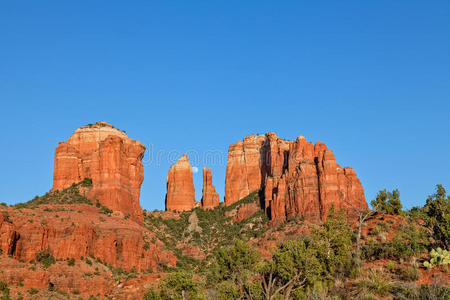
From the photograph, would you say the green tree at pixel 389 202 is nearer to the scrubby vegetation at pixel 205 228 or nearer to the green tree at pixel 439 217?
the green tree at pixel 439 217

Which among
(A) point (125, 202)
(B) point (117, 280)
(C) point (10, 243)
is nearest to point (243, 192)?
(A) point (125, 202)

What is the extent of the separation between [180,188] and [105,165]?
47300 mm

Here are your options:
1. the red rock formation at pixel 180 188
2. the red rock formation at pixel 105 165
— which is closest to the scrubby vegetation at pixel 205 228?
the red rock formation at pixel 180 188

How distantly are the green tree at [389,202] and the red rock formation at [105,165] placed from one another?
176ft

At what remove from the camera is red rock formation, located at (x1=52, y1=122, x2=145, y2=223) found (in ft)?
335

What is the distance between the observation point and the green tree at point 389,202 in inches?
2335

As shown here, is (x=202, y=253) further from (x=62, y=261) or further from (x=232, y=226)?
(x=62, y=261)

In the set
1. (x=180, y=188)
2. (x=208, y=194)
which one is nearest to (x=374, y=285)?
(x=180, y=188)

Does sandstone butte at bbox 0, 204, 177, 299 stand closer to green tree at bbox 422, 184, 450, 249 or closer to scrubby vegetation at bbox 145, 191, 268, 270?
scrubby vegetation at bbox 145, 191, 268, 270

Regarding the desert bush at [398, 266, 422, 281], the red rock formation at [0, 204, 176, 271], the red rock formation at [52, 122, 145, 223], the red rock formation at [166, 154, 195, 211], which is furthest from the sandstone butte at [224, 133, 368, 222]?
the desert bush at [398, 266, 422, 281]

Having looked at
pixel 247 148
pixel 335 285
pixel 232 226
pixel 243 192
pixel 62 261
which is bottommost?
pixel 335 285

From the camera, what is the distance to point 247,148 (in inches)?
6265

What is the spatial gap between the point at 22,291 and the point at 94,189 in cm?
4149

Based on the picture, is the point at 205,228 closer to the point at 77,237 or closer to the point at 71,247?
the point at 77,237
